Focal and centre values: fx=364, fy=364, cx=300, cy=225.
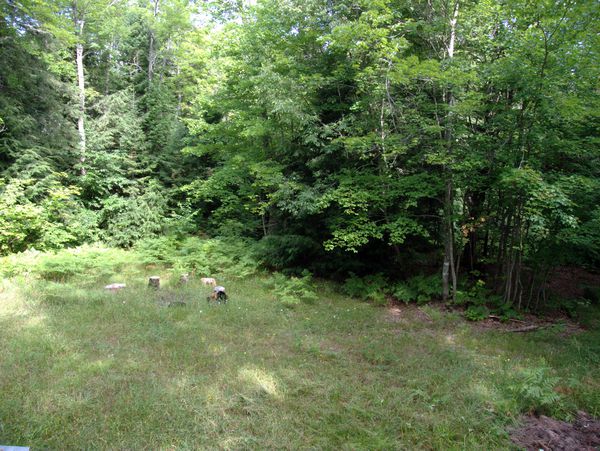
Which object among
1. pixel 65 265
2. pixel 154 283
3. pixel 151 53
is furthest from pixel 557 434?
pixel 151 53

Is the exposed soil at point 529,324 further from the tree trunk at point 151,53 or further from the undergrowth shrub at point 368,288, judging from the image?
the tree trunk at point 151,53

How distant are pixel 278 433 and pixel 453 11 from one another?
9464 millimetres

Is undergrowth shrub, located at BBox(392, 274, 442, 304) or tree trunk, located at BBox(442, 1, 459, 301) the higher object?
tree trunk, located at BBox(442, 1, 459, 301)

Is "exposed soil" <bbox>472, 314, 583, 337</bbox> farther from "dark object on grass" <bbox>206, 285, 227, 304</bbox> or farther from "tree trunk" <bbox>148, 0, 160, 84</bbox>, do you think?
"tree trunk" <bbox>148, 0, 160, 84</bbox>

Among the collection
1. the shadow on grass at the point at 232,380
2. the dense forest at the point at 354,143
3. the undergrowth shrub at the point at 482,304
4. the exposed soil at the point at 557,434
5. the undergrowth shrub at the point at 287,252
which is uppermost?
the dense forest at the point at 354,143

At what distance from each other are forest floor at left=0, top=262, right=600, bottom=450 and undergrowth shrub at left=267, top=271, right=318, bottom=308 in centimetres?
55

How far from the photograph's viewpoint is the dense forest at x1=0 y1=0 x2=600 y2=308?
7.29 metres

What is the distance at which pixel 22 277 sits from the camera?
28.2 ft

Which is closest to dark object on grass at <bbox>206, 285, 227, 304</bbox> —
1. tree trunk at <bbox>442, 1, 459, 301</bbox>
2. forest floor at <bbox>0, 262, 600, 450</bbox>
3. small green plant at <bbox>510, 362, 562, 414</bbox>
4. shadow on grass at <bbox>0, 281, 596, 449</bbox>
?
forest floor at <bbox>0, 262, 600, 450</bbox>

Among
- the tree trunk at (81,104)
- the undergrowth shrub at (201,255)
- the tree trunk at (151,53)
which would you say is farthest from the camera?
the tree trunk at (151,53)

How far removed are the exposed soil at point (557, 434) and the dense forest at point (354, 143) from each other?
3.84 metres

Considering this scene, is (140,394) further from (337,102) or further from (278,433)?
(337,102)

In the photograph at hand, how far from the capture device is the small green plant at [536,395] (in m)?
4.17

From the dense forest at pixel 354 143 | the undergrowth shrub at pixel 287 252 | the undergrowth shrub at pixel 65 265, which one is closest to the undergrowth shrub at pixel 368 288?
the dense forest at pixel 354 143
